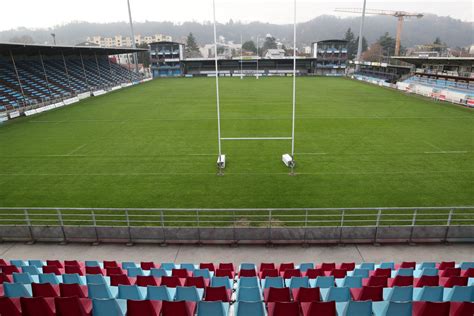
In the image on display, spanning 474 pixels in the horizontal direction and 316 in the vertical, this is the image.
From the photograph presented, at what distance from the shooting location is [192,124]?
92.3 ft

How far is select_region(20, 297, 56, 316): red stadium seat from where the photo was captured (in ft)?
17.2

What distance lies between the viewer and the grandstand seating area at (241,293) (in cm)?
519

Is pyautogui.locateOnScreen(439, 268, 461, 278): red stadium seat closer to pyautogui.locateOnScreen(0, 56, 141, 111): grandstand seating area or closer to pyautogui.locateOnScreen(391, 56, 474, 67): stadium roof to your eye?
pyautogui.locateOnScreen(0, 56, 141, 111): grandstand seating area

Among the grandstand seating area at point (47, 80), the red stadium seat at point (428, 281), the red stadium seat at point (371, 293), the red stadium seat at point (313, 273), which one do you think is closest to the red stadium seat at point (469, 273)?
the red stadium seat at point (428, 281)

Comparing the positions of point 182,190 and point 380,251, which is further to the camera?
point 182,190

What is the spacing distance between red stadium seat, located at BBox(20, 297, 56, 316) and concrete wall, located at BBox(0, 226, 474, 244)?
186 inches

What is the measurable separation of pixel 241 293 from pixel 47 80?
47.7 m

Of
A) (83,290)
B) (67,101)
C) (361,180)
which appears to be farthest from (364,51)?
(83,290)

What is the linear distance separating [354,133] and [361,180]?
9632mm

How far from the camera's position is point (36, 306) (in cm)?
529

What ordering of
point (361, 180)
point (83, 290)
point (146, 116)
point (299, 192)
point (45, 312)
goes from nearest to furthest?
point (45, 312) < point (83, 290) < point (299, 192) < point (361, 180) < point (146, 116)

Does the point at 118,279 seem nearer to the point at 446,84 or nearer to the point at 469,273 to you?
the point at 469,273

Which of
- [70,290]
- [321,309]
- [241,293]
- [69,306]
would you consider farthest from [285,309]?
[70,290]

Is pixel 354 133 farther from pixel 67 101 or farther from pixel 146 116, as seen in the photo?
pixel 67 101
